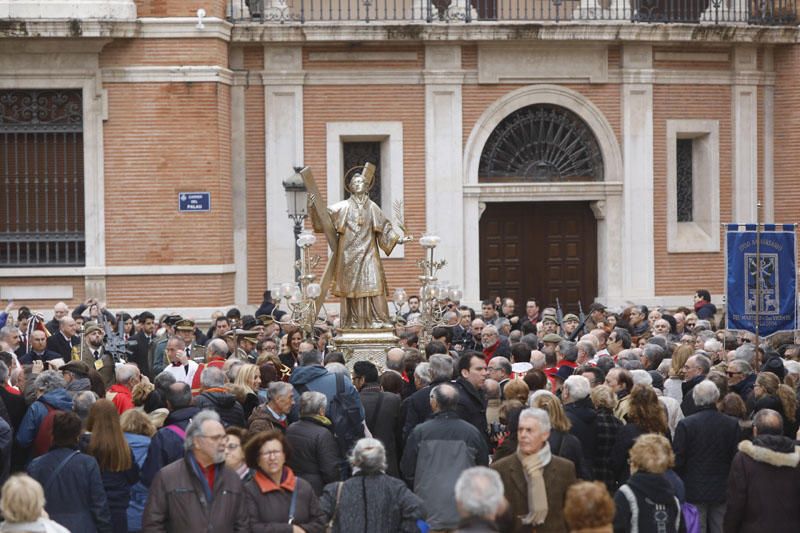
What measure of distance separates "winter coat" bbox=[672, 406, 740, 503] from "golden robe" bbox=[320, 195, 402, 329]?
6.71m

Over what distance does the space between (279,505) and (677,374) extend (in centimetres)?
527

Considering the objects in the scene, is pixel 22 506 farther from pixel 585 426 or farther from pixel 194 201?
pixel 194 201

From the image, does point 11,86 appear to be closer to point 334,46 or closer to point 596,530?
point 334,46

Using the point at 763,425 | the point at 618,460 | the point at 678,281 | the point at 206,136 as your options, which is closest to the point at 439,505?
the point at 618,460

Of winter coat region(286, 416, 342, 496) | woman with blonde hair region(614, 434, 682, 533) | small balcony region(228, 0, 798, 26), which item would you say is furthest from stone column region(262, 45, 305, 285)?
woman with blonde hair region(614, 434, 682, 533)

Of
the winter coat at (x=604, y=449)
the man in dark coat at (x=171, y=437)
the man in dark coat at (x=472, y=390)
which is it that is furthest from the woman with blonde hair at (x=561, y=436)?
the man in dark coat at (x=171, y=437)

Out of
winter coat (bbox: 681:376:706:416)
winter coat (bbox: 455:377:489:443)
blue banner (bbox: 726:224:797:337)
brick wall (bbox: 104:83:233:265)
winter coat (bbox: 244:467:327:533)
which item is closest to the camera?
winter coat (bbox: 244:467:327:533)

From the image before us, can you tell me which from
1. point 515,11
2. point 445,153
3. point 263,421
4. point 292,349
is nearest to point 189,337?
point 292,349

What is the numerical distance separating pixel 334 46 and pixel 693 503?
14.8m

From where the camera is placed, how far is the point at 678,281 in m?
26.5

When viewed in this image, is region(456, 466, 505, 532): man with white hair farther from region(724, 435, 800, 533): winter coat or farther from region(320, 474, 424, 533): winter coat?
region(724, 435, 800, 533): winter coat

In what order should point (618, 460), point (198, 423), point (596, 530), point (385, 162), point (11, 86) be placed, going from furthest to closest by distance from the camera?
1. point (385, 162)
2. point (11, 86)
3. point (618, 460)
4. point (198, 423)
5. point (596, 530)

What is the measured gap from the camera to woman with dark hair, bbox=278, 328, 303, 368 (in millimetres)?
16234

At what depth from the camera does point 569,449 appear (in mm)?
10570
